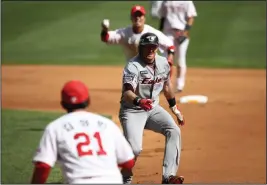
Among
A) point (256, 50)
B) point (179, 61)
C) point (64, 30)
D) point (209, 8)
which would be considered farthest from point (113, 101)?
point (209, 8)

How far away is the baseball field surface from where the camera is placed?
12.4 metres

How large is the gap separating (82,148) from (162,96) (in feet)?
32.9

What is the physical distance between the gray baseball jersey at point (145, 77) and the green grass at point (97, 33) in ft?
46.7

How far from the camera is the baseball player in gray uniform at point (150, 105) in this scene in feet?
30.6

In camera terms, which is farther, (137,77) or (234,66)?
(234,66)

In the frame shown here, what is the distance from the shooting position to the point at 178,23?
1719cm

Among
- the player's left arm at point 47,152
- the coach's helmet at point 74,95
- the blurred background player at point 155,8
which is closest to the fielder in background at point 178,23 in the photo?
the blurred background player at point 155,8

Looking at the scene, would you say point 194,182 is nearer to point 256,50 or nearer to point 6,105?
point 6,105

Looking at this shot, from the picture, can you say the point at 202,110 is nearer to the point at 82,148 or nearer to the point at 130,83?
the point at 130,83

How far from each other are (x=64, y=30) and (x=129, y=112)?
1990 cm

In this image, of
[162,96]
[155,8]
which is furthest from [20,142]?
[155,8]

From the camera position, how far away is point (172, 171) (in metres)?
9.41

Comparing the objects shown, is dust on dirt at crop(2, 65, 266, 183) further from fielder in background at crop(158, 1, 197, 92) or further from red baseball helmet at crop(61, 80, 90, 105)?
red baseball helmet at crop(61, 80, 90, 105)

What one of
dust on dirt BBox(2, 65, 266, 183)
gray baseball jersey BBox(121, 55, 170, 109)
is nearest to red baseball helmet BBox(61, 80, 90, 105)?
gray baseball jersey BBox(121, 55, 170, 109)
